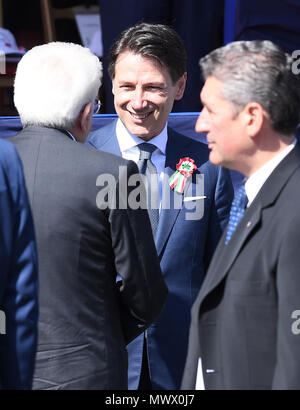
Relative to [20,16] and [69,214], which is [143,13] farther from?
[69,214]

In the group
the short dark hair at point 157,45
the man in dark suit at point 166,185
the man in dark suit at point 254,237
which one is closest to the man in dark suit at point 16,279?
the man in dark suit at point 254,237

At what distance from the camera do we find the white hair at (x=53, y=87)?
2.54m

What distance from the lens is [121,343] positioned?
2684mm

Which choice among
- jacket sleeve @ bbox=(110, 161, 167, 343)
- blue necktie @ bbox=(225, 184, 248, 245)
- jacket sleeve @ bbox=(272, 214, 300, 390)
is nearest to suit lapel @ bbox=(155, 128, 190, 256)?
jacket sleeve @ bbox=(110, 161, 167, 343)

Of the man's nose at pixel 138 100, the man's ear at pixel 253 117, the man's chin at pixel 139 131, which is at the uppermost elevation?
the man's ear at pixel 253 117

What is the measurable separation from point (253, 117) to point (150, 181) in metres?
1.04

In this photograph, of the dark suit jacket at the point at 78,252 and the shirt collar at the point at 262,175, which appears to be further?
the dark suit jacket at the point at 78,252

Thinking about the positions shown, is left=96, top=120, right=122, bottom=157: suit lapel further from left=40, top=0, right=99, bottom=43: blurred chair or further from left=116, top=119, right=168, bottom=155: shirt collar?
left=40, top=0, right=99, bottom=43: blurred chair

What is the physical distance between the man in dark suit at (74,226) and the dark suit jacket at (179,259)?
21.1 inches

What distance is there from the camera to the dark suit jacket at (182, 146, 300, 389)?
83.7 inches

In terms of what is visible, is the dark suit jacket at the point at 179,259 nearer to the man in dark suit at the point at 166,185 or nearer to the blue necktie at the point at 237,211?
the man in dark suit at the point at 166,185

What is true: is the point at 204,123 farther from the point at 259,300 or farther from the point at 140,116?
the point at 140,116
